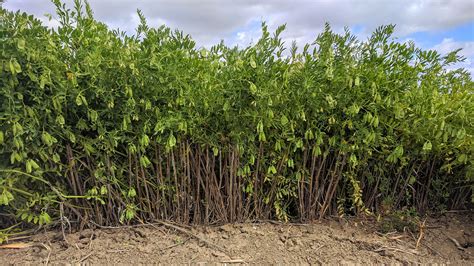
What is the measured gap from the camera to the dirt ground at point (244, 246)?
2.99 m

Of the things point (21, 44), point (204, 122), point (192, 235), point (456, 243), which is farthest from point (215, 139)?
point (456, 243)

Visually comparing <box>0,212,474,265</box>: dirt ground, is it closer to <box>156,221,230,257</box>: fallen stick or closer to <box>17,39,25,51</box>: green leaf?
<box>156,221,230,257</box>: fallen stick

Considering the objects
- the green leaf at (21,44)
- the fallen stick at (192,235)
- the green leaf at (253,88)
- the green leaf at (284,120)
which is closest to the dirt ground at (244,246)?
the fallen stick at (192,235)

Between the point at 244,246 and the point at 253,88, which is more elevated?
the point at 253,88

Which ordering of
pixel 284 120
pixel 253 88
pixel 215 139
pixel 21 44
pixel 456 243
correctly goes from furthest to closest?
pixel 456 243, pixel 215 139, pixel 284 120, pixel 253 88, pixel 21 44

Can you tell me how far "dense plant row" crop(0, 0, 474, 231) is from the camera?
2770mm

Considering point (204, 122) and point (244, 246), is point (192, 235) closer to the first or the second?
point (244, 246)

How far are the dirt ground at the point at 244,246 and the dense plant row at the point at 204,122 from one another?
14 centimetres

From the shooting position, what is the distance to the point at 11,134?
278cm

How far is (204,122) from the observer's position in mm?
2963

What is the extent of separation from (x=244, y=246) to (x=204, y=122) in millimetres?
974

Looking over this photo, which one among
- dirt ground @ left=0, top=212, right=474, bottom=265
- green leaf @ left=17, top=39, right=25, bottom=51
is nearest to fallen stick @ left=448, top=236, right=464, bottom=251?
dirt ground @ left=0, top=212, right=474, bottom=265

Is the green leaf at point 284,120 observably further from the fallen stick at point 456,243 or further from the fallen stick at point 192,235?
the fallen stick at point 456,243

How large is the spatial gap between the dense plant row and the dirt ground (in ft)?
0.46
